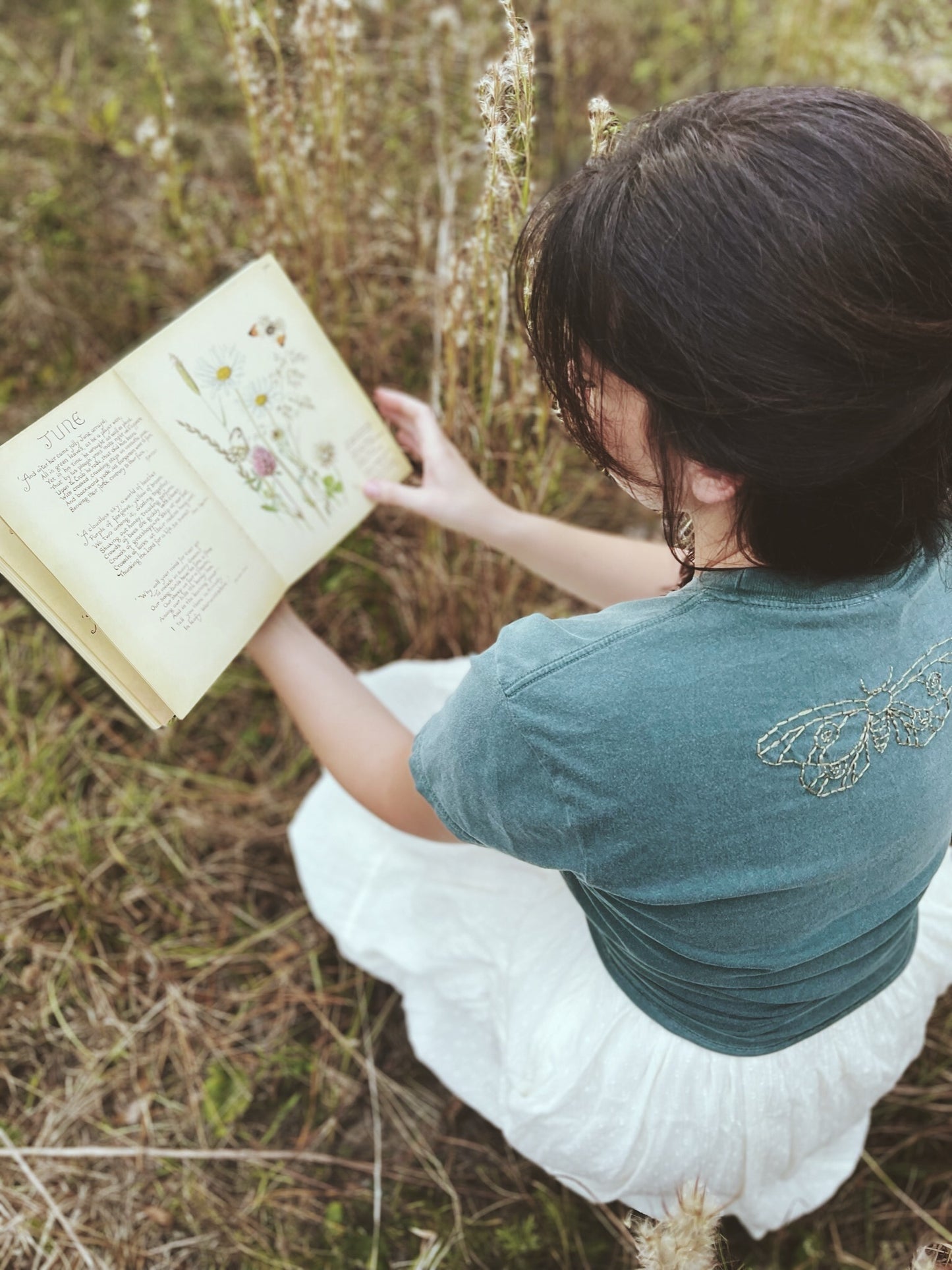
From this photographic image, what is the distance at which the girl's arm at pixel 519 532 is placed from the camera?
3.80 feet

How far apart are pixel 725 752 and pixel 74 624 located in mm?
536

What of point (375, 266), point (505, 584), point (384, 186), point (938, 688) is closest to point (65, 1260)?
point (505, 584)

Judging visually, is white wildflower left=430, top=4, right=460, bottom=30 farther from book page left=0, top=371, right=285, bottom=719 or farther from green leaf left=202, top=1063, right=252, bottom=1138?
green leaf left=202, top=1063, right=252, bottom=1138

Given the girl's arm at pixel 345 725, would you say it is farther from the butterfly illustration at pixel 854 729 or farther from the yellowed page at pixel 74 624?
the butterfly illustration at pixel 854 729

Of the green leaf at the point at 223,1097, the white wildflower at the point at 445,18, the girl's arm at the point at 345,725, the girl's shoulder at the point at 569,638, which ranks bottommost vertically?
the green leaf at the point at 223,1097

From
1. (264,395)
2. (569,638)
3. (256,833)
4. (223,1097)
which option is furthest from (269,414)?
(223,1097)

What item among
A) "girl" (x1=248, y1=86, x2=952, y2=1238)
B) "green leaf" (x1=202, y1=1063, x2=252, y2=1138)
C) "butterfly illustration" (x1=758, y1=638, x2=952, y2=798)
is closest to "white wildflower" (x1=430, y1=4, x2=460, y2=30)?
"girl" (x1=248, y1=86, x2=952, y2=1238)

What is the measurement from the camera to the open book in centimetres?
80

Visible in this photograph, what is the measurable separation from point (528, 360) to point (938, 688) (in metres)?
0.66

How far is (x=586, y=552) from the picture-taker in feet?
3.86

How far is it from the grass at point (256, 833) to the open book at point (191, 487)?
0.20 meters

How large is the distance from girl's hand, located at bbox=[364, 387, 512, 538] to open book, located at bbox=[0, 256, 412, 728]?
1.4 inches

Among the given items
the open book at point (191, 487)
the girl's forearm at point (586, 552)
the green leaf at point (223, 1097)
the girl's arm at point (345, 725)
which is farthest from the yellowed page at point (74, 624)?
the green leaf at point (223, 1097)

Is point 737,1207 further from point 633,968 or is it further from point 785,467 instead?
point 785,467
